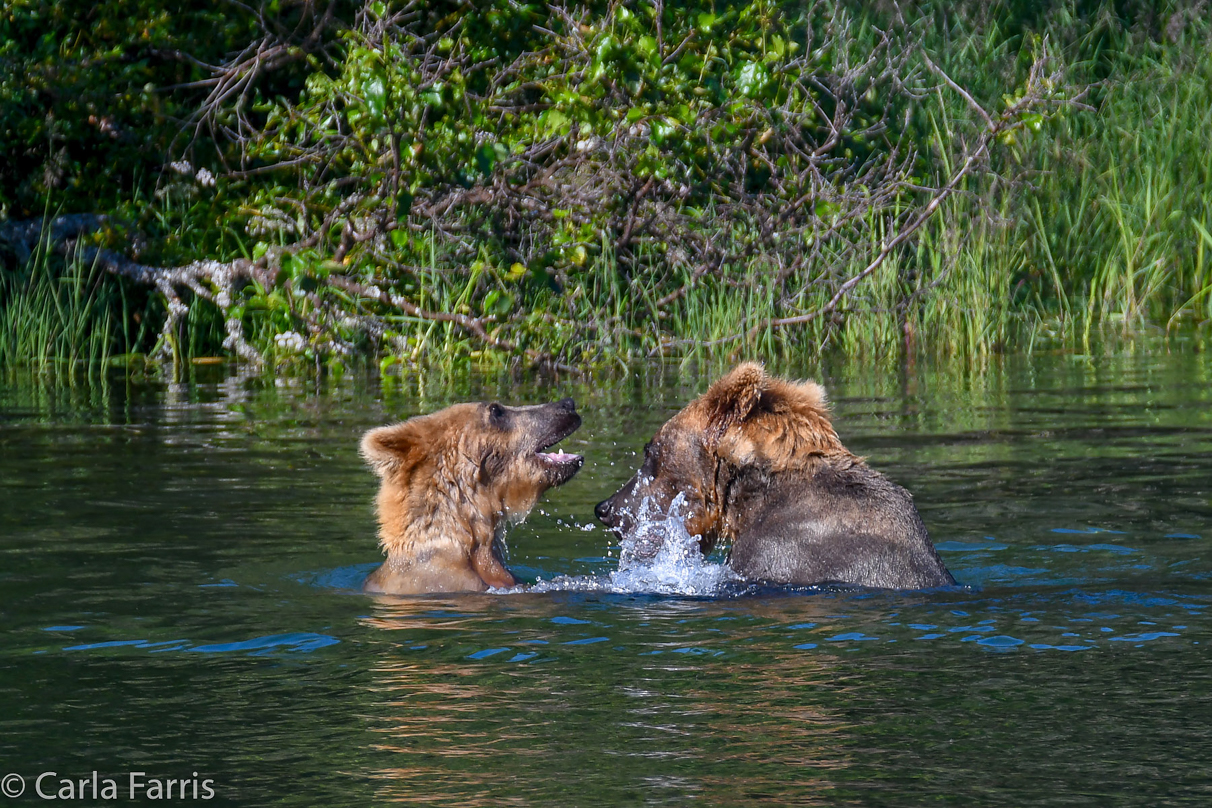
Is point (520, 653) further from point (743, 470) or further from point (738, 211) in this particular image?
point (738, 211)

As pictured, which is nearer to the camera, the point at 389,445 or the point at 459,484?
the point at 389,445

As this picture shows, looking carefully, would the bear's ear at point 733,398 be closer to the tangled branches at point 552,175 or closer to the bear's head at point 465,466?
the bear's head at point 465,466

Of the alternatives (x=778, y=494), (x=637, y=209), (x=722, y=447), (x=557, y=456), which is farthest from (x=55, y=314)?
(x=778, y=494)

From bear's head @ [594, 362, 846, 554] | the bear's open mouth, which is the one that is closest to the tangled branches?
the bear's open mouth

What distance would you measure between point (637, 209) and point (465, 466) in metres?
9.14

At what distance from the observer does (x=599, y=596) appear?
688 cm

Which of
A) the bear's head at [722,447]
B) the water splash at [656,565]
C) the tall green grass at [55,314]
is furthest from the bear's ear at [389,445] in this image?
the tall green grass at [55,314]

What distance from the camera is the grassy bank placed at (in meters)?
14.9

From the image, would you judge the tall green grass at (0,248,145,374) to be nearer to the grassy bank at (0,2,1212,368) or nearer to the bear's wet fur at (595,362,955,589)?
the grassy bank at (0,2,1212,368)

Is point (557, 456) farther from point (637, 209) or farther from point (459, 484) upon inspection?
point (637, 209)

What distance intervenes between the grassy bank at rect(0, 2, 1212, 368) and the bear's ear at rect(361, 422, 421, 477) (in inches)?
266

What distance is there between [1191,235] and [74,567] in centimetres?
1432

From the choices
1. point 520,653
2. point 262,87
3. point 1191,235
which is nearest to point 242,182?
point 262,87

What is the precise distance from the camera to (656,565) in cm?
731
